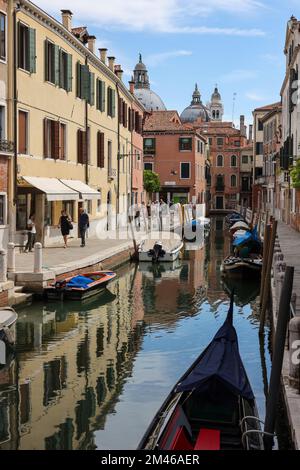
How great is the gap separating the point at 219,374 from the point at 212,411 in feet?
1.33

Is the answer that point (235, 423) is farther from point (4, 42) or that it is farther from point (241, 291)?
point (4, 42)

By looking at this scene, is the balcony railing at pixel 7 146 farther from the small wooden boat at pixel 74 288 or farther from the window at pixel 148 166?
the window at pixel 148 166

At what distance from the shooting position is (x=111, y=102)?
31547 millimetres

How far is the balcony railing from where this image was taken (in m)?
18.2

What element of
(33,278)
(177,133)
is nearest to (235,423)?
(33,278)

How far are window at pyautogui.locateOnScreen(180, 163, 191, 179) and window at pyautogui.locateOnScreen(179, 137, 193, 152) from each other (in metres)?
1.47

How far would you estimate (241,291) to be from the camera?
1873 centimetres

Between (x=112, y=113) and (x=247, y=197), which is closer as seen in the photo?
(x=112, y=113)

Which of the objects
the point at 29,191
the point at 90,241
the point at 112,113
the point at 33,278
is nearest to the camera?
the point at 33,278

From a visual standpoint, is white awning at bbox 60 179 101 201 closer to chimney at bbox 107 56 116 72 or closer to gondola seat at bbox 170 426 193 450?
chimney at bbox 107 56 116 72

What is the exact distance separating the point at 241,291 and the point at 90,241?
8367 millimetres

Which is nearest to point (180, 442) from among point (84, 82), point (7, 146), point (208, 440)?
→ point (208, 440)

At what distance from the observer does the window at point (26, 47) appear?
19344 mm

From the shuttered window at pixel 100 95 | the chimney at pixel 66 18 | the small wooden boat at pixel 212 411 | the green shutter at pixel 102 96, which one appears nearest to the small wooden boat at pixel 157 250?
the shuttered window at pixel 100 95
